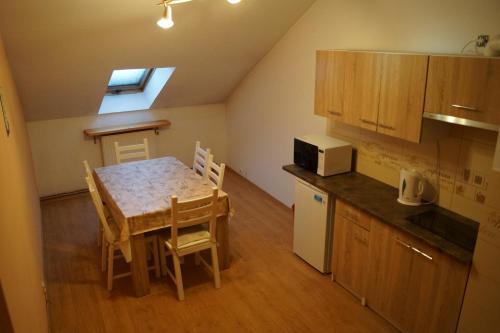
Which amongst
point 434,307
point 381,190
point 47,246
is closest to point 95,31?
point 47,246

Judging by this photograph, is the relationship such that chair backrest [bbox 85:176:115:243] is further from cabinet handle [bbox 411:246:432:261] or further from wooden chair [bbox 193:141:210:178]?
cabinet handle [bbox 411:246:432:261]

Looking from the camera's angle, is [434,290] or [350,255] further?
[350,255]

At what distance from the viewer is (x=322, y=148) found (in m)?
3.55

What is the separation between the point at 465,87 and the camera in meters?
2.40

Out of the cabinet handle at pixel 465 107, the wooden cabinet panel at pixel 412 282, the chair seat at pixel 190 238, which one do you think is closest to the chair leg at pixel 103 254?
the chair seat at pixel 190 238

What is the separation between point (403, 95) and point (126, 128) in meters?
3.97

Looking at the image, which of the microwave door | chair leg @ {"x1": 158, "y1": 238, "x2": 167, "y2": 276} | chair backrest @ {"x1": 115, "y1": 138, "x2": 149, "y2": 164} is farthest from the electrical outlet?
chair backrest @ {"x1": 115, "y1": 138, "x2": 149, "y2": 164}

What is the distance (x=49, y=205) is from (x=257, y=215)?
9.02 ft

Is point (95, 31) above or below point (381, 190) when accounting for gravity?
above

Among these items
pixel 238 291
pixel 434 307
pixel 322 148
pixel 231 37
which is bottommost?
pixel 238 291

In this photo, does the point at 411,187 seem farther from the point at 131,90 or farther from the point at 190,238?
the point at 131,90

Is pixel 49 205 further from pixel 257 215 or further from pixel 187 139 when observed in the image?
pixel 257 215

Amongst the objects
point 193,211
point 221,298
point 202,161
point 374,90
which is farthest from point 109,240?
point 374,90

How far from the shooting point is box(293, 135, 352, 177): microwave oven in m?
3.57
